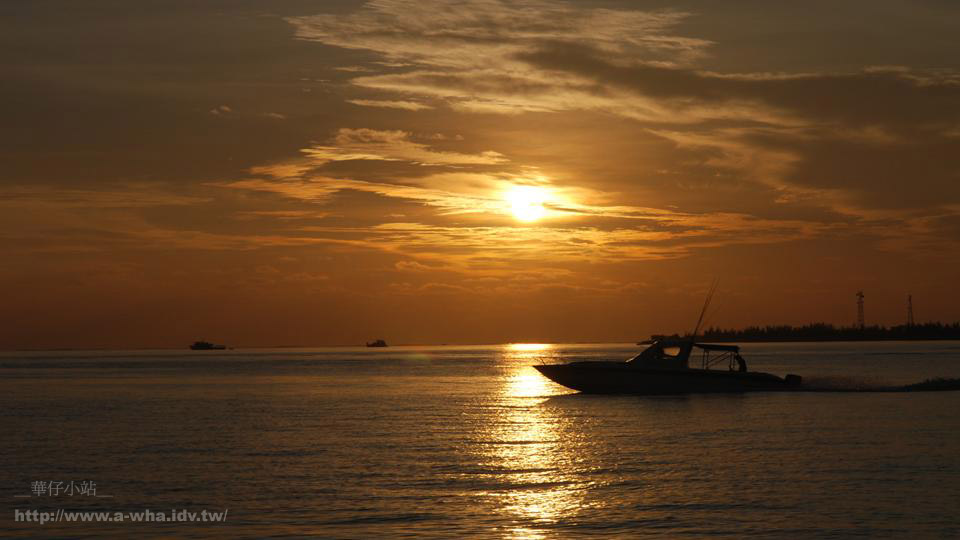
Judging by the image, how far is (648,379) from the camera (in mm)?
68438

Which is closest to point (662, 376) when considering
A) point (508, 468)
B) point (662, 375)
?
point (662, 375)

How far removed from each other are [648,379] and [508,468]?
3162cm

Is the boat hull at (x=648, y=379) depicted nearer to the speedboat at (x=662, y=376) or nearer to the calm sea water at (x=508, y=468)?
the speedboat at (x=662, y=376)

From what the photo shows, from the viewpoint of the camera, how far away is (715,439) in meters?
48.2

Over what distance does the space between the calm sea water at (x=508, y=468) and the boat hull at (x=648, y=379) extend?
1175 millimetres

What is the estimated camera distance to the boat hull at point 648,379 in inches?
2694

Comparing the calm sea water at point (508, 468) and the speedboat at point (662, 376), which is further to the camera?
the speedboat at point (662, 376)

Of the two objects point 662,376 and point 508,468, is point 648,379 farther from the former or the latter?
point 508,468

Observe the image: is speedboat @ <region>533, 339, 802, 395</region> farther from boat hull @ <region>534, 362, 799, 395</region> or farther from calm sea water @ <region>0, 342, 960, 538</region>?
calm sea water @ <region>0, 342, 960, 538</region>

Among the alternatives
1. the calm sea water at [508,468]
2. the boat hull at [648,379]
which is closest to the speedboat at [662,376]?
the boat hull at [648,379]

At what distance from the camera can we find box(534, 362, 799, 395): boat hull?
68438mm

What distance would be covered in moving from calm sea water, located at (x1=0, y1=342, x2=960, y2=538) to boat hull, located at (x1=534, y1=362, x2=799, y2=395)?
117cm

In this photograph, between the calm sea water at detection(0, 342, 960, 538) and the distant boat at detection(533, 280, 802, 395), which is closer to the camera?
the calm sea water at detection(0, 342, 960, 538)

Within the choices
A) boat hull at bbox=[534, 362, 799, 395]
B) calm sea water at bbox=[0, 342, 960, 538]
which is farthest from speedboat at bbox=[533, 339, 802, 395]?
calm sea water at bbox=[0, 342, 960, 538]
